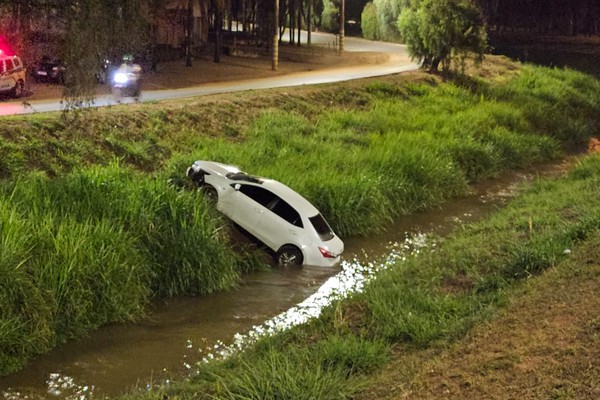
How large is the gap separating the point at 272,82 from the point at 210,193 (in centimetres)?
1810

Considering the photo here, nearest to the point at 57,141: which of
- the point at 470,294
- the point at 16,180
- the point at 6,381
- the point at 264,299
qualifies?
the point at 16,180

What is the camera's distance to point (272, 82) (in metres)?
32.9

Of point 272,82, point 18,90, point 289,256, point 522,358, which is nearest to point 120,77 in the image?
point 289,256

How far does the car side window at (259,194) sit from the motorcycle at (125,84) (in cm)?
337

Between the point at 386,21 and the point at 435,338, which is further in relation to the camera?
the point at 386,21

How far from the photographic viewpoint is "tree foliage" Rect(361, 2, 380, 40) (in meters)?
69.1

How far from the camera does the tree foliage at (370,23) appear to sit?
69125 mm

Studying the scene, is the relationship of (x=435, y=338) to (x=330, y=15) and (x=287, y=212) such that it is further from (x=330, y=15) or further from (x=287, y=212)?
(x=330, y=15)

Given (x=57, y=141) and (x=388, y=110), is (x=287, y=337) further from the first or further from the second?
(x=388, y=110)

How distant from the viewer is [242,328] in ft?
36.9

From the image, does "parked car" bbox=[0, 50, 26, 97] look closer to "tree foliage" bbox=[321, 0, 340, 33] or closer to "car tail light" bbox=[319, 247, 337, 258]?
"car tail light" bbox=[319, 247, 337, 258]

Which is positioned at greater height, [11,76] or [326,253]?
[11,76]

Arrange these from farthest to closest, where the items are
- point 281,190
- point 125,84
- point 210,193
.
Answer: point 125,84, point 210,193, point 281,190

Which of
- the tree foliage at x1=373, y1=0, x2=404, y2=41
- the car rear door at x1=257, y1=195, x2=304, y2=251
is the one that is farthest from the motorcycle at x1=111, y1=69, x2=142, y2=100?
the tree foliage at x1=373, y1=0, x2=404, y2=41
